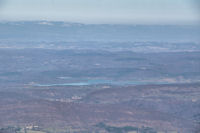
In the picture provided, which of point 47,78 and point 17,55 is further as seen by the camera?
point 17,55

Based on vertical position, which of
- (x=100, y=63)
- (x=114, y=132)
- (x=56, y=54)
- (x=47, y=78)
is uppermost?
(x=56, y=54)

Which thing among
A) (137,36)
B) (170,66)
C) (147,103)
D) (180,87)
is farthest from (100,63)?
(137,36)

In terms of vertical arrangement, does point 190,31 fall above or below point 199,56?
above

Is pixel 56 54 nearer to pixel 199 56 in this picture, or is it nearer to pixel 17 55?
pixel 17 55

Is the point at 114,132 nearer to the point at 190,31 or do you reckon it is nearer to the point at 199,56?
the point at 199,56

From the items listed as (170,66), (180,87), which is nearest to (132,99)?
(180,87)

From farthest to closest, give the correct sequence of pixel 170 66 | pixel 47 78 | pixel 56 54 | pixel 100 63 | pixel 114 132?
pixel 56 54 < pixel 100 63 < pixel 170 66 < pixel 47 78 < pixel 114 132

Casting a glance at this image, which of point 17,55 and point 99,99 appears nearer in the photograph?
point 99,99

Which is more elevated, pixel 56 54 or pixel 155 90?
pixel 56 54

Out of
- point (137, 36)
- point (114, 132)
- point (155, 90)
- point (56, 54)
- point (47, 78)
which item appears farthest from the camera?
point (137, 36)
